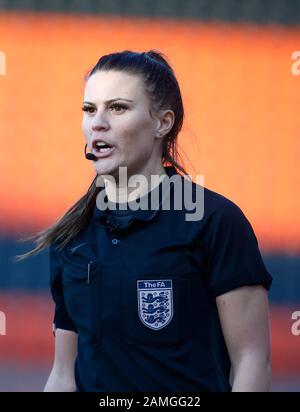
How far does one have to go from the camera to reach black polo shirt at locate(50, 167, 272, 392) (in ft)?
5.32

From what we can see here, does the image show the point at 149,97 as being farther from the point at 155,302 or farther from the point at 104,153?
the point at 155,302

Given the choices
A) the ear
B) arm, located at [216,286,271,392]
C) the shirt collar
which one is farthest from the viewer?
the ear

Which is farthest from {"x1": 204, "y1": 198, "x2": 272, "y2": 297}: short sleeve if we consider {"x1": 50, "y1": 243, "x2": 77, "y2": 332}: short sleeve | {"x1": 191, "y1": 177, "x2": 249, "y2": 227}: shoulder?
{"x1": 50, "y1": 243, "x2": 77, "y2": 332}: short sleeve

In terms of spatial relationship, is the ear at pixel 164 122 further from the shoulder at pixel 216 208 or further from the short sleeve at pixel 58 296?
the short sleeve at pixel 58 296

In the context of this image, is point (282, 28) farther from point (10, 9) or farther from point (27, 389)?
point (27, 389)

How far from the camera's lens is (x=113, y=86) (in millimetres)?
1760

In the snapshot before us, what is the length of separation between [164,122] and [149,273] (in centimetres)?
38

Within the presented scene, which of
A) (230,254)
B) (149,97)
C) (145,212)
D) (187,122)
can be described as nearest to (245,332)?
(230,254)

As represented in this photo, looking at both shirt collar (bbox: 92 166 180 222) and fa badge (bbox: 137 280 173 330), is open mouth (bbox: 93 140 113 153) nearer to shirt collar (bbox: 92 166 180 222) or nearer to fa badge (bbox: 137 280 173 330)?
shirt collar (bbox: 92 166 180 222)

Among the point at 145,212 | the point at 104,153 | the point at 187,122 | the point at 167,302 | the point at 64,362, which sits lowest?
the point at 64,362

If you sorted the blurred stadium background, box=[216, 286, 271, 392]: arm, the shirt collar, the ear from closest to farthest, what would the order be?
box=[216, 286, 271, 392]: arm < the shirt collar < the ear < the blurred stadium background

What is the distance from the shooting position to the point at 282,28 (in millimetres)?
3842

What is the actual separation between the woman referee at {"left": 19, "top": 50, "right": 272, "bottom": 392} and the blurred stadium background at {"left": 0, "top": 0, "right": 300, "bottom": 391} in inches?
71.9
